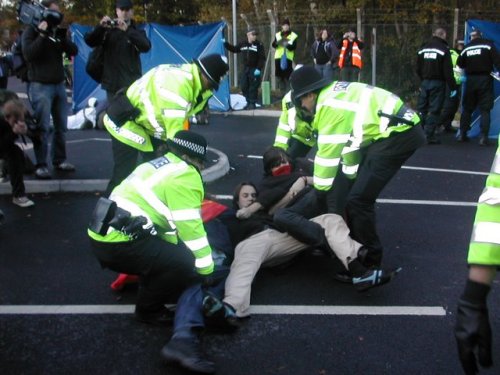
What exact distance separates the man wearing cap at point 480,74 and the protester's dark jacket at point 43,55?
6723 millimetres

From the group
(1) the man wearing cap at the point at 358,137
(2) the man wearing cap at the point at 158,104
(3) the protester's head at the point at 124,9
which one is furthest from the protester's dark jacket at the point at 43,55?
(1) the man wearing cap at the point at 358,137

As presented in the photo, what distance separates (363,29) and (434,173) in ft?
32.1

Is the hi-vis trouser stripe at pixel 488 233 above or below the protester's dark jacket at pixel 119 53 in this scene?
below

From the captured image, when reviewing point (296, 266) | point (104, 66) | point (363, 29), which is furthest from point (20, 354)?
point (363, 29)

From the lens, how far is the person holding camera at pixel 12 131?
19.6 feet

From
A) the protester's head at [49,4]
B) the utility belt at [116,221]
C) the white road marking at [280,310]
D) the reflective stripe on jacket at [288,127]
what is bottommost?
the white road marking at [280,310]

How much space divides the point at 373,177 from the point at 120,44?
12.3 ft

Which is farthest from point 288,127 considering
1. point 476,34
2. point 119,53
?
point 476,34

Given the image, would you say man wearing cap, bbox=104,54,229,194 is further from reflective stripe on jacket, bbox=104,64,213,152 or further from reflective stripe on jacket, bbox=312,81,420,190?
reflective stripe on jacket, bbox=312,81,420,190

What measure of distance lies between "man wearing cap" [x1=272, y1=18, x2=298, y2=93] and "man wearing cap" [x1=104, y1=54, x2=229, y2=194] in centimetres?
1070

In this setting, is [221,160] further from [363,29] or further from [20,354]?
[363,29]

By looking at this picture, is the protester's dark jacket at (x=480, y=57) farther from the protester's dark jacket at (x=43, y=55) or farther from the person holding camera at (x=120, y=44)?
the protester's dark jacket at (x=43, y=55)

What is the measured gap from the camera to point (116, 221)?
Answer: 11.2 ft

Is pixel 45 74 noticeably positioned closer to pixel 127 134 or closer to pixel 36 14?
pixel 36 14
